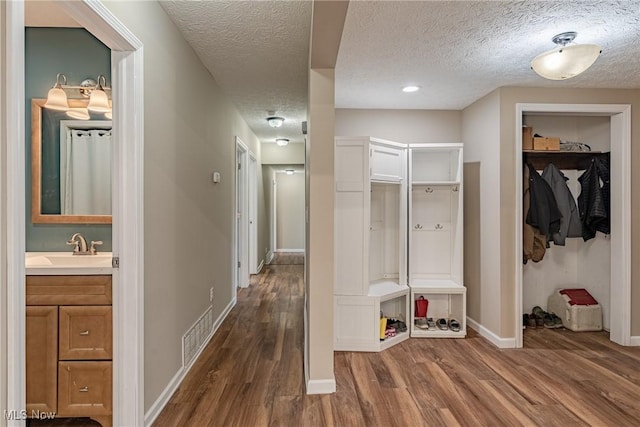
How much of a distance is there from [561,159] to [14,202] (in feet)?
14.5

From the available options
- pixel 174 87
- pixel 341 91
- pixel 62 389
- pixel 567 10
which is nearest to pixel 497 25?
pixel 567 10

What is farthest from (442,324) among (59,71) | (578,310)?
(59,71)

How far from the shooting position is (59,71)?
2.32 m

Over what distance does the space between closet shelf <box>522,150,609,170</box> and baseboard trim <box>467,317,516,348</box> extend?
1.75 meters

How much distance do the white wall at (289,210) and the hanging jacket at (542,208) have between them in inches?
260

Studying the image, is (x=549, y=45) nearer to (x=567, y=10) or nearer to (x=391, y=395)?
(x=567, y=10)

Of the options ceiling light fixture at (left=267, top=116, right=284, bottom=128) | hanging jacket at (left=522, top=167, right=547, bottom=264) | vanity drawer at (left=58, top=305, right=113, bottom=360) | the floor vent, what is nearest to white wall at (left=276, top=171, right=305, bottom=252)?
ceiling light fixture at (left=267, top=116, right=284, bottom=128)

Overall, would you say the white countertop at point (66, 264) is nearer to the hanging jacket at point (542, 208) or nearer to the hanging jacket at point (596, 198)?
the hanging jacket at point (542, 208)

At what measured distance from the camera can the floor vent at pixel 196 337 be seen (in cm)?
264

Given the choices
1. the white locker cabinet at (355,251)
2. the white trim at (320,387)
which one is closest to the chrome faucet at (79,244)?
the white trim at (320,387)

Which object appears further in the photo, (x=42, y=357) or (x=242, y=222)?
(x=242, y=222)

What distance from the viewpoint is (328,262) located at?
7.95 ft

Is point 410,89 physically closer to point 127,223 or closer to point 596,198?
point 596,198

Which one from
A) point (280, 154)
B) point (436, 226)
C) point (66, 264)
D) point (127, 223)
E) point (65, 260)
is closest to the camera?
point (127, 223)
